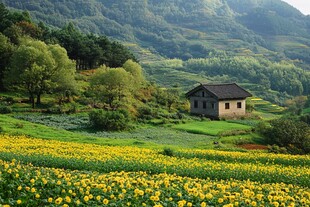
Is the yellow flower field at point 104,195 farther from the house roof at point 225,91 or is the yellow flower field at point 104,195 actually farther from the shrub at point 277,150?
the house roof at point 225,91

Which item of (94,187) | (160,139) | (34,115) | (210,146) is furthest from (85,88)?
(94,187)

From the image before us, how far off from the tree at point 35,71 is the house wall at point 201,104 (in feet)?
77.0

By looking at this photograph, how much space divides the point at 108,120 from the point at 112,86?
55.0 feet

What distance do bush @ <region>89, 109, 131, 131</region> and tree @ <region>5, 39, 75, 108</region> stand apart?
42.6 feet

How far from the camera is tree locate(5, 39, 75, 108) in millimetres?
60938

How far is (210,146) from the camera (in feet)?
144

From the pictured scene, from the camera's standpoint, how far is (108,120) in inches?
2058

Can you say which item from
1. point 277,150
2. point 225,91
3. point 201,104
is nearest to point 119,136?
point 277,150

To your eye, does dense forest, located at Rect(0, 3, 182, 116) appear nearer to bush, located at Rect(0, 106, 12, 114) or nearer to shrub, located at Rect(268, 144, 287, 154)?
bush, located at Rect(0, 106, 12, 114)

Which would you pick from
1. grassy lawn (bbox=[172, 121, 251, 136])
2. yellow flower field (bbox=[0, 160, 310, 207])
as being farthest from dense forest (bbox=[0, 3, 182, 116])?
yellow flower field (bbox=[0, 160, 310, 207])

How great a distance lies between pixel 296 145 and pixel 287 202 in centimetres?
3665

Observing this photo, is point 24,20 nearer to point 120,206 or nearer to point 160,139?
point 160,139

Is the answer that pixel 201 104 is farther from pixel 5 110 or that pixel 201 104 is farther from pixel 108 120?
pixel 5 110

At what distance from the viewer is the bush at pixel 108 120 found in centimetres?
5209
